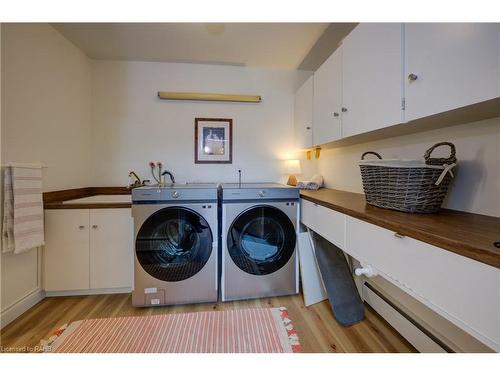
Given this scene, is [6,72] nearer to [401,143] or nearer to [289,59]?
[289,59]

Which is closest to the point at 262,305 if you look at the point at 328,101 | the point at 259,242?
the point at 259,242

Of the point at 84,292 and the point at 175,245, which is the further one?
the point at 84,292

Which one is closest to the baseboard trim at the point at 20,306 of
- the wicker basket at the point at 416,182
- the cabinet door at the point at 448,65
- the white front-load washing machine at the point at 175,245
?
the white front-load washing machine at the point at 175,245

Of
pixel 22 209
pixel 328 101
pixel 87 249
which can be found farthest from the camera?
pixel 87 249

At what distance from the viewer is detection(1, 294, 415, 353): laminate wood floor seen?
1312 millimetres

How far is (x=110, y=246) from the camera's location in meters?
1.83

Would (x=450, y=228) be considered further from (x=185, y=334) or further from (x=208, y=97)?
(x=208, y=97)

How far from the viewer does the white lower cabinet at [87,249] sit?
1769 mm

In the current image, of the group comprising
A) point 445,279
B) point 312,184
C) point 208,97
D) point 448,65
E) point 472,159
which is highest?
point 208,97

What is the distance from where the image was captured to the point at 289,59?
2.36 m

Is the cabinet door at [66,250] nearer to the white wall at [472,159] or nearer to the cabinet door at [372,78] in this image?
the cabinet door at [372,78]

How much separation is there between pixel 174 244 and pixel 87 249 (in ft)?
2.66

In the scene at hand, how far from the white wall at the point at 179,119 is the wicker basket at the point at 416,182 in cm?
165

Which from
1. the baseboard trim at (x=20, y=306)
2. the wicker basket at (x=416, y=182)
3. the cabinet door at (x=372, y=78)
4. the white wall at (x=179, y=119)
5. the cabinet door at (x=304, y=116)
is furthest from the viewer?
the white wall at (x=179, y=119)
